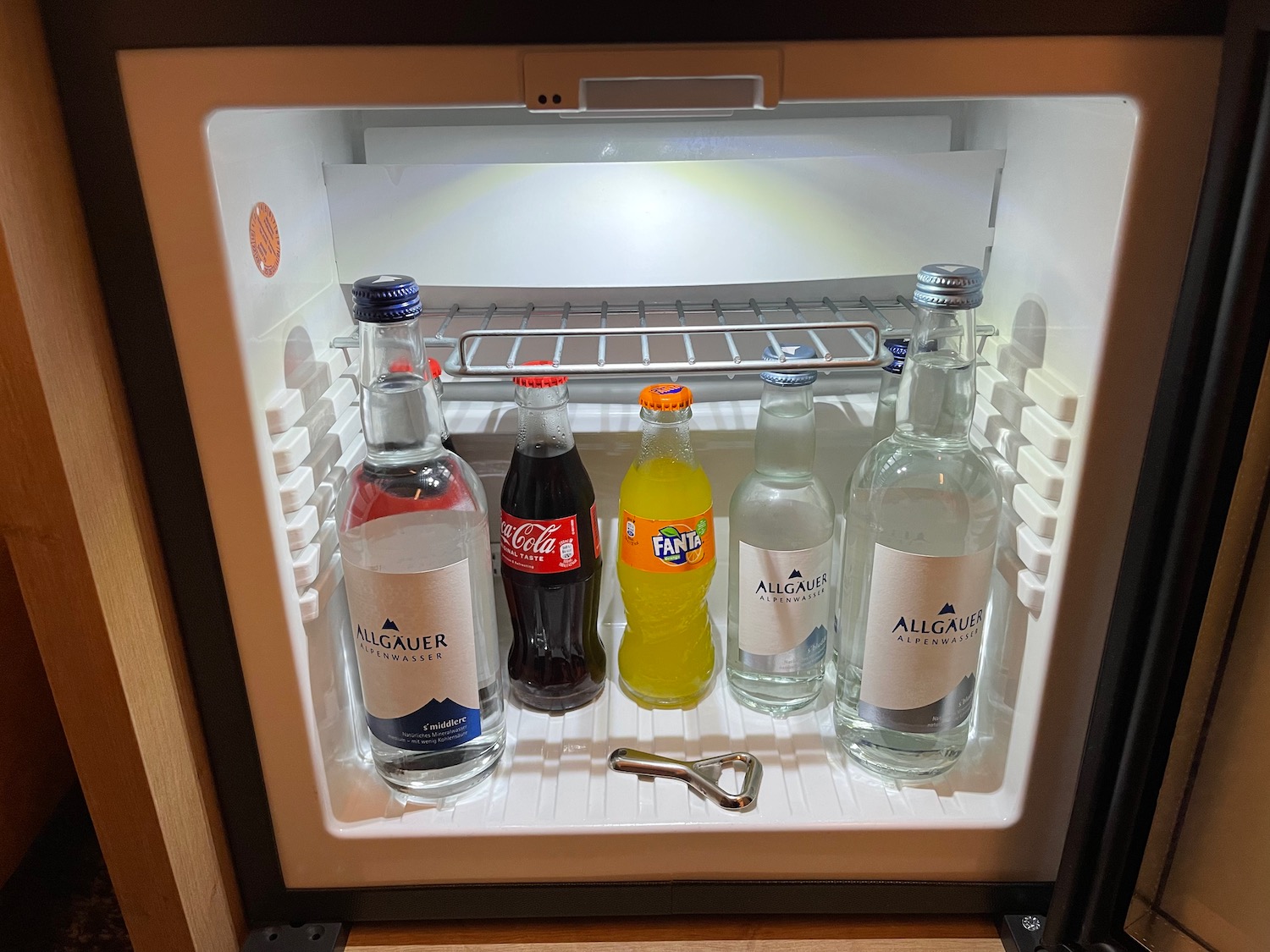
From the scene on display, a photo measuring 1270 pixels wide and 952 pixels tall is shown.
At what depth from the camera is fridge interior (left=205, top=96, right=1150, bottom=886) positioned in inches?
29.2

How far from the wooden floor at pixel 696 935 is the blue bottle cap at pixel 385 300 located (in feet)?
1.82

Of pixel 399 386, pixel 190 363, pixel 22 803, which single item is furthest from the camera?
pixel 22 803

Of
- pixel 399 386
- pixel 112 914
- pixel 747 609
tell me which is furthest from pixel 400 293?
pixel 112 914

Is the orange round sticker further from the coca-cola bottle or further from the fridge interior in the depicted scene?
the coca-cola bottle

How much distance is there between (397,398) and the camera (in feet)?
2.50

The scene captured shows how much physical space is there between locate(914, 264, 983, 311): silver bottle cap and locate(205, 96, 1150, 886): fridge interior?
71 millimetres

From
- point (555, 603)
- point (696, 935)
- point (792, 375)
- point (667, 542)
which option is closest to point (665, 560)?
point (667, 542)

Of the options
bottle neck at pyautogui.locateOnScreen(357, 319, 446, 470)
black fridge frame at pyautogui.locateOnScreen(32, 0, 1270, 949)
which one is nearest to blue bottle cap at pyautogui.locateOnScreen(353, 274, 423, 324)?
bottle neck at pyautogui.locateOnScreen(357, 319, 446, 470)

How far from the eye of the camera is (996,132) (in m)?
0.87

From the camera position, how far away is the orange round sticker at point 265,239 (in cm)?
69

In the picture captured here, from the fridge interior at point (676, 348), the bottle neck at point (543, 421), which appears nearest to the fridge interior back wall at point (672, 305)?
the fridge interior at point (676, 348)

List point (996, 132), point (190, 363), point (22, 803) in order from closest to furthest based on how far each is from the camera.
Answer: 1. point (190, 363)
2. point (996, 132)
3. point (22, 803)

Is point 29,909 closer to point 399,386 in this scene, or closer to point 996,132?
point 399,386

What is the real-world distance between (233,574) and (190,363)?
165 millimetres
